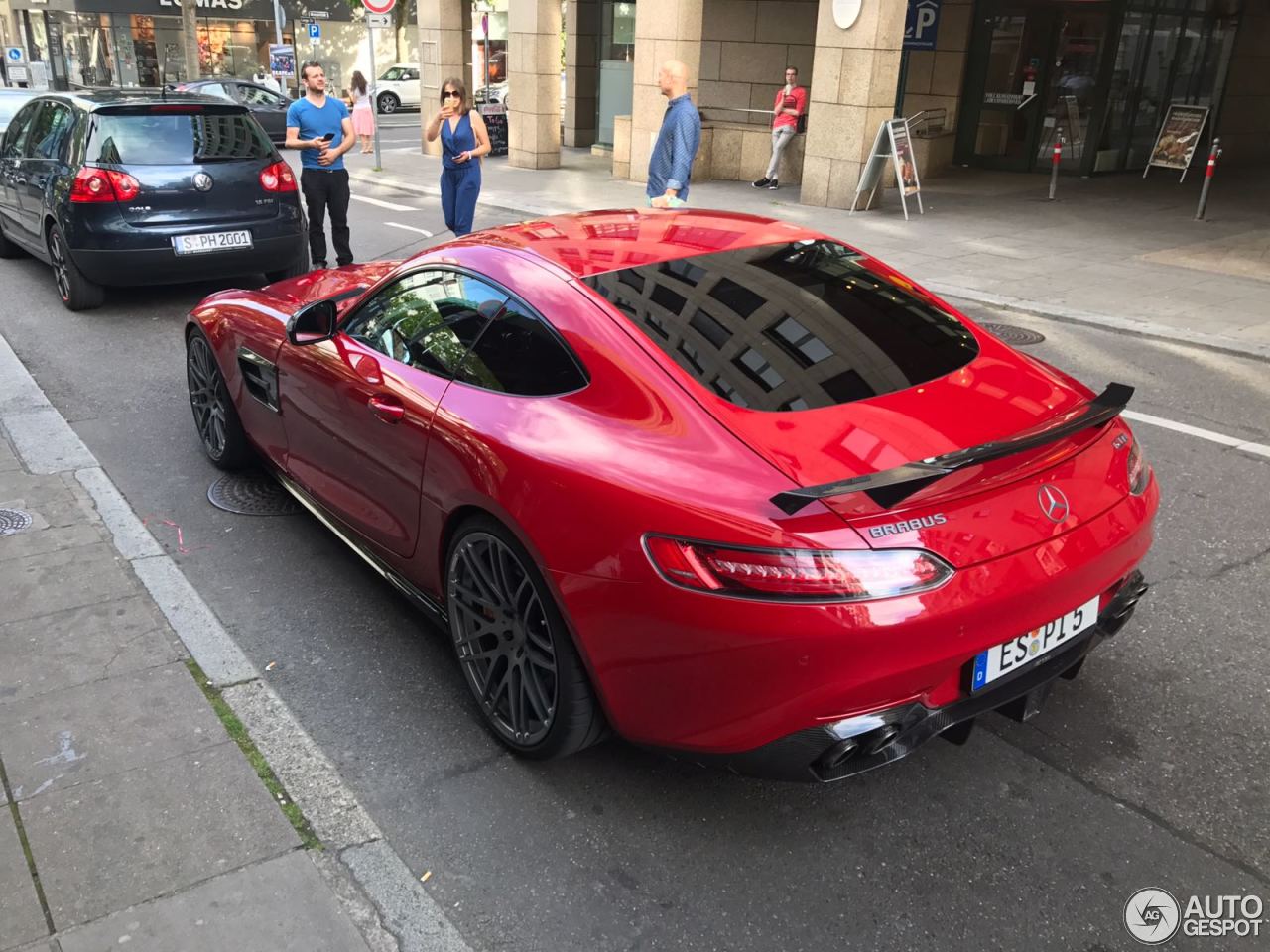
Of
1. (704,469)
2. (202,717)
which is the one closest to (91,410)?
(202,717)

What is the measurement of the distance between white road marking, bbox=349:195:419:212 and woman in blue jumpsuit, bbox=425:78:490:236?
4864 mm

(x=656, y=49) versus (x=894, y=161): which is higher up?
(x=656, y=49)

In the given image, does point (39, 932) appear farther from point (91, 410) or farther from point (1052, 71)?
point (1052, 71)

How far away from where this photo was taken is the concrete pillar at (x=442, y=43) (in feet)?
69.5

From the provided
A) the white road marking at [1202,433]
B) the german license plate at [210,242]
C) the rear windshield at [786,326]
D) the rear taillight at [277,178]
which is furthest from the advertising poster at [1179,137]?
A: the rear windshield at [786,326]

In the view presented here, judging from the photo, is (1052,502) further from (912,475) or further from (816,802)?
(816,802)

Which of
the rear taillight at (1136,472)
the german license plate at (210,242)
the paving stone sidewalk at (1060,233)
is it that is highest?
the rear taillight at (1136,472)

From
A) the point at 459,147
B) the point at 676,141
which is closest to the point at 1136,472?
the point at 676,141

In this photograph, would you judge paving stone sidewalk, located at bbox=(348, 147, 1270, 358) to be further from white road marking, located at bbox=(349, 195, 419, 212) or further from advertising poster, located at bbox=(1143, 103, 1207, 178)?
white road marking, located at bbox=(349, 195, 419, 212)

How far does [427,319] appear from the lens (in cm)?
373

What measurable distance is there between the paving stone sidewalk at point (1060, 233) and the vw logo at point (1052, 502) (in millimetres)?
6324

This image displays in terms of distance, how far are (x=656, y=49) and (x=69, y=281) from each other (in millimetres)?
10801

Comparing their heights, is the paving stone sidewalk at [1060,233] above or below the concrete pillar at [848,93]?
below

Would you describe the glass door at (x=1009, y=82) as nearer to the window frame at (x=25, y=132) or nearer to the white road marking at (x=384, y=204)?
the white road marking at (x=384, y=204)
